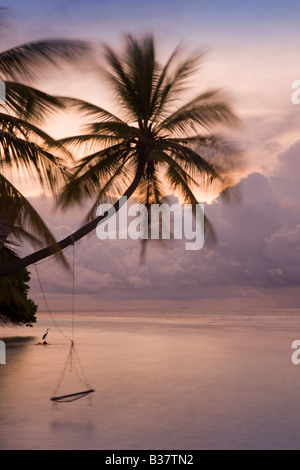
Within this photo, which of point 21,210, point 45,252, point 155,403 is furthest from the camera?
point 155,403

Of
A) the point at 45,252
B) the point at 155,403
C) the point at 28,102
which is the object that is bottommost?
the point at 155,403

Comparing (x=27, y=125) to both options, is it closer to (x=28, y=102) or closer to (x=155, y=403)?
(x=28, y=102)

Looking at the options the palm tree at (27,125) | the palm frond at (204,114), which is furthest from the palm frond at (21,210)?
the palm frond at (204,114)

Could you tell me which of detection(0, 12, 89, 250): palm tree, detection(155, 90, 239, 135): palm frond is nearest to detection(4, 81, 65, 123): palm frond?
detection(0, 12, 89, 250): palm tree

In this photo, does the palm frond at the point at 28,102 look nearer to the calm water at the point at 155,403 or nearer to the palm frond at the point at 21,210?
the palm frond at the point at 21,210

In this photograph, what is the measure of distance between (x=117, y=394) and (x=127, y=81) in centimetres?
789

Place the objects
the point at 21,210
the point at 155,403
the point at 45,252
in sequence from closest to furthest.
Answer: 1. the point at 21,210
2. the point at 45,252
3. the point at 155,403

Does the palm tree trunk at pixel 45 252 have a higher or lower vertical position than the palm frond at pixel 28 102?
lower

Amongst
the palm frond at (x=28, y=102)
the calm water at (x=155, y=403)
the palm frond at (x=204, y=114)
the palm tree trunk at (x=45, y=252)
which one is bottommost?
the calm water at (x=155, y=403)

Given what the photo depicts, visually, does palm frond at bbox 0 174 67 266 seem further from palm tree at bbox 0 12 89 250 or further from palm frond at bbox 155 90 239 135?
palm frond at bbox 155 90 239 135

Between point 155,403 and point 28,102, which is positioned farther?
point 155,403

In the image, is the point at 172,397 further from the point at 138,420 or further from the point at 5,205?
the point at 5,205

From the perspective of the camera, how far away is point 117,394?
1474cm

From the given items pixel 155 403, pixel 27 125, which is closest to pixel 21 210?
pixel 27 125
